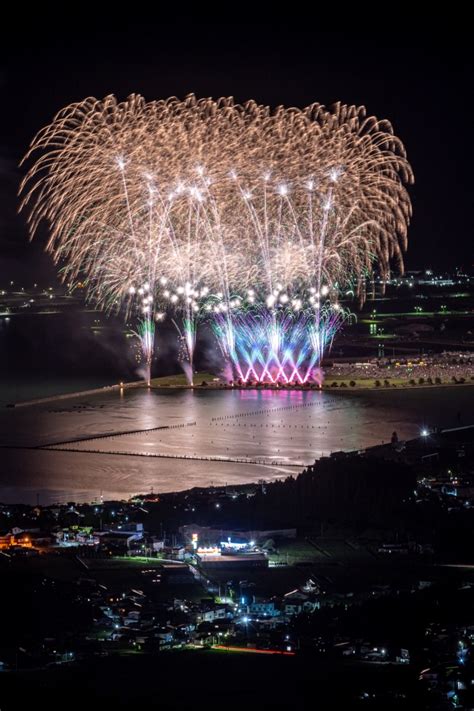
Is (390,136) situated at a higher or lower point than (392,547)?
higher

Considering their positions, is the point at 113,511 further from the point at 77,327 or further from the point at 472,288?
the point at 472,288

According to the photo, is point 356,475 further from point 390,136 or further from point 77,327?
point 77,327

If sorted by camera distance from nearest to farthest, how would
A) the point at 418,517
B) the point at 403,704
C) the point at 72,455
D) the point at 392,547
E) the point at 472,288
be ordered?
1. the point at 403,704
2. the point at 392,547
3. the point at 418,517
4. the point at 72,455
5. the point at 472,288

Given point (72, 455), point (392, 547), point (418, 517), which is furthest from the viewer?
point (72, 455)

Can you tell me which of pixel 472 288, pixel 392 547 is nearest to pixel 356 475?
pixel 392 547

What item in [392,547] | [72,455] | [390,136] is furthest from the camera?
[390,136]

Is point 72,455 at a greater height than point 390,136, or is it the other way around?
point 390,136

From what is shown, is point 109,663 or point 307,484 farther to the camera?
point 307,484

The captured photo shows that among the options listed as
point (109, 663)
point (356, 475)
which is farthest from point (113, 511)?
point (109, 663)

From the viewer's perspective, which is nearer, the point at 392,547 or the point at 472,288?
the point at 392,547
